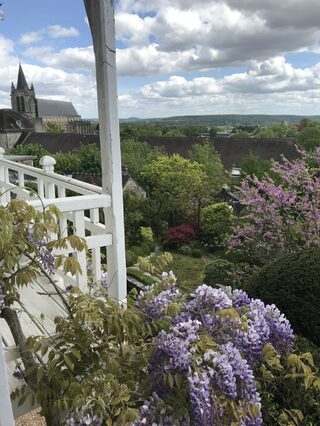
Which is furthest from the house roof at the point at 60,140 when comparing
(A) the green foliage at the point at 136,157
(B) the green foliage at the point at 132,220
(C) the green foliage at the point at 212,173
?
(B) the green foliage at the point at 132,220

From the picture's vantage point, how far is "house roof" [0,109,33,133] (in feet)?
Result: 203

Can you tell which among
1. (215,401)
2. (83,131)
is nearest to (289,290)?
(215,401)

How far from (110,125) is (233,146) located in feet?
149

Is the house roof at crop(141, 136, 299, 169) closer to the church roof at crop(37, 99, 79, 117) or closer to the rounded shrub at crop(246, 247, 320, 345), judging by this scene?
the rounded shrub at crop(246, 247, 320, 345)

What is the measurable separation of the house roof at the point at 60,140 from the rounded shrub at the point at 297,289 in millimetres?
49576

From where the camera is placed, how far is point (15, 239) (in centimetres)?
187

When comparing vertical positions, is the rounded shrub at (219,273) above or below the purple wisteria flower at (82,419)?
below

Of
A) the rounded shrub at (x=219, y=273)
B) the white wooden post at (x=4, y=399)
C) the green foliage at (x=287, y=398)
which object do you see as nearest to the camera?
the white wooden post at (x=4, y=399)

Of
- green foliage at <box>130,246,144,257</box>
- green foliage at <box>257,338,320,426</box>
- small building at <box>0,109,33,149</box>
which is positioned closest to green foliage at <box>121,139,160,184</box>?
green foliage at <box>130,246,144,257</box>

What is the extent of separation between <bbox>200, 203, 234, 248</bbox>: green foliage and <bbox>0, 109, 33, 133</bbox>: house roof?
49.6 metres

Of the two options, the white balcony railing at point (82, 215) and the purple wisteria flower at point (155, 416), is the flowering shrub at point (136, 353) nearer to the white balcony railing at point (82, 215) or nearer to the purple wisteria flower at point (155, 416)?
the purple wisteria flower at point (155, 416)

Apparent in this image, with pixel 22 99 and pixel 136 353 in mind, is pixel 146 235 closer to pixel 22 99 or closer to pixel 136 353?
pixel 136 353

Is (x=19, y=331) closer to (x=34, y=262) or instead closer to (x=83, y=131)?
(x=34, y=262)

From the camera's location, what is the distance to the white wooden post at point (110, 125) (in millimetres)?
2342
